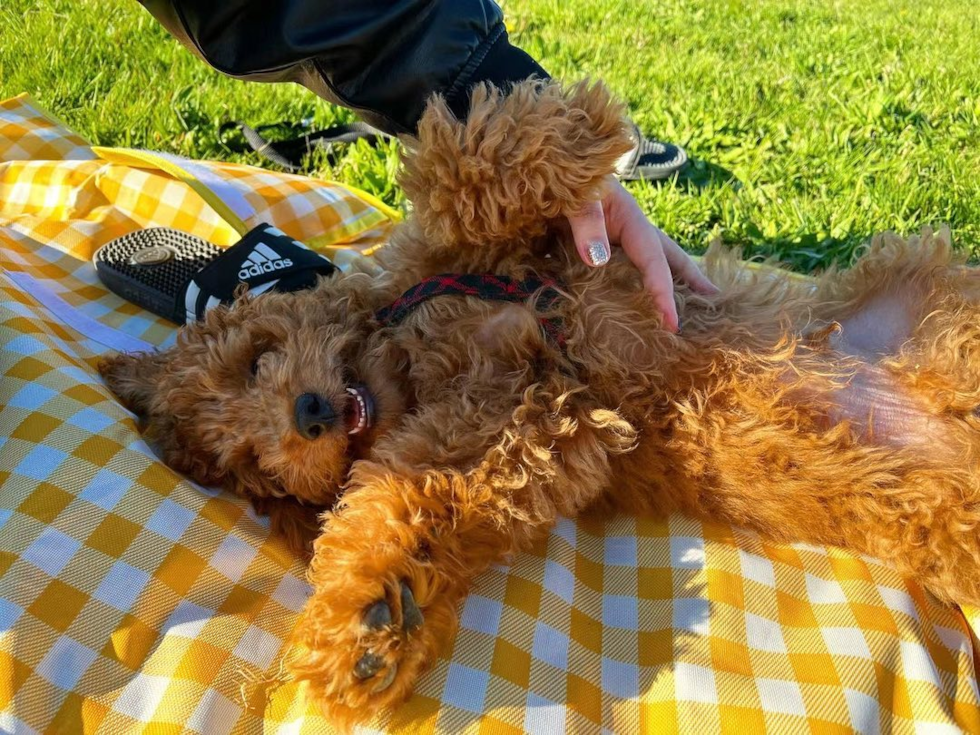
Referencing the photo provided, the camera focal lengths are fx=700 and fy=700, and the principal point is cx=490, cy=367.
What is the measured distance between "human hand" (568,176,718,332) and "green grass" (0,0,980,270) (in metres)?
1.18

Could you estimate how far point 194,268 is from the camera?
2977mm

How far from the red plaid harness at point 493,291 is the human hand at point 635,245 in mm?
157

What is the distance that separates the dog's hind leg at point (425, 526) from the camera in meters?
1.57

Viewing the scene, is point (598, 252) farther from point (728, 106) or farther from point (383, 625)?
point (728, 106)

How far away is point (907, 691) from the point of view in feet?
5.89

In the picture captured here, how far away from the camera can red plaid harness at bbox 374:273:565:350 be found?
2.03 metres

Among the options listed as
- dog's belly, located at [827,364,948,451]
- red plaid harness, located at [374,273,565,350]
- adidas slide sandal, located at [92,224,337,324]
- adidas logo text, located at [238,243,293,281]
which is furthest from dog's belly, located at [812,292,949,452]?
adidas logo text, located at [238,243,293,281]

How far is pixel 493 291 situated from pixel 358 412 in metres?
0.52

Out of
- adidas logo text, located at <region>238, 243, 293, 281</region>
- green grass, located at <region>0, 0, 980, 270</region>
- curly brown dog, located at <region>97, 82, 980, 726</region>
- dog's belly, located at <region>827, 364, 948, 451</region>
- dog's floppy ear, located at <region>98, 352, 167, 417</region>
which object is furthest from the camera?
green grass, located at <region>0, 0, 980, 270</region>

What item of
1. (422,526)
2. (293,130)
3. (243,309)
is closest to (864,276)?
(422,526)

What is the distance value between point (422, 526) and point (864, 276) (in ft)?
5.50

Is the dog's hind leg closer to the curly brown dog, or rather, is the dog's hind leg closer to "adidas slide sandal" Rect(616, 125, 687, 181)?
the curly brown dog

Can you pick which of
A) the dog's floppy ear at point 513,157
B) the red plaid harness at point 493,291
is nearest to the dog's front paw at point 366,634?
the red plaid harness at point 493,291

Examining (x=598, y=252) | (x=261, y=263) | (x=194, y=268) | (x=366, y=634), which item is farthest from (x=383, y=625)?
(x=194, y=268)
